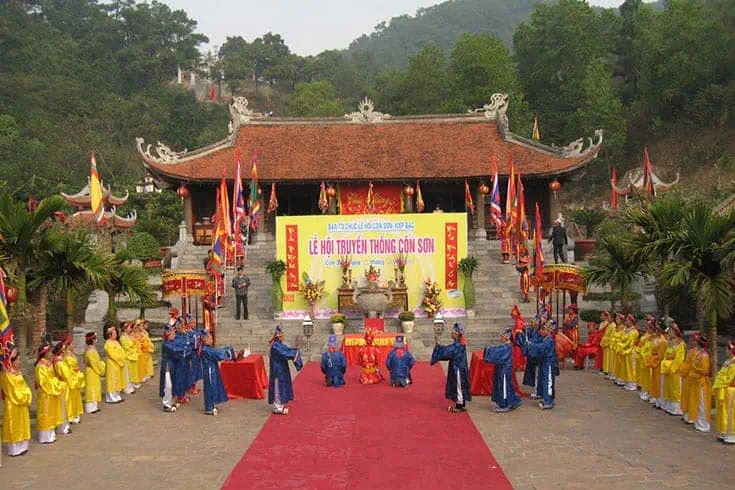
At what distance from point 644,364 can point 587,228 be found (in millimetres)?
16985

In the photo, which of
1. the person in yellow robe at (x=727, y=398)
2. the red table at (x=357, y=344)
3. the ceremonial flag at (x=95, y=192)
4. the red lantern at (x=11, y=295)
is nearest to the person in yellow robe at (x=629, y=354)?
the person in yellow robe at (x=727, y=398)

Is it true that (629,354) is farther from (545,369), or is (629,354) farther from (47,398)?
(47,398)

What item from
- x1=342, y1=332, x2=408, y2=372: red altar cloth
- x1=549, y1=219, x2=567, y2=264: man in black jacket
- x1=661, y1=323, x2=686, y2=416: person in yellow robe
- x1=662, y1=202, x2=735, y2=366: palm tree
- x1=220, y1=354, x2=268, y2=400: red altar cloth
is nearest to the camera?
x1=661, y1=323, x2=686, y2=416: person in yellow robe

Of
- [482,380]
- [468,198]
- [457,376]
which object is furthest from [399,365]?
[468,198]

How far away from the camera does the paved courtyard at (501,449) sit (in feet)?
24.9

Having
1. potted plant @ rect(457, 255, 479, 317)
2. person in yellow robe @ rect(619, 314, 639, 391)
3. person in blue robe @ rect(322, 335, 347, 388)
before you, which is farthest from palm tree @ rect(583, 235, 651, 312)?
person in blue robe @ rect(322, 335, 347, 388)

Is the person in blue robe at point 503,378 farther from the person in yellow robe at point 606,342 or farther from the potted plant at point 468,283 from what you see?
the potted plant at point 468,283

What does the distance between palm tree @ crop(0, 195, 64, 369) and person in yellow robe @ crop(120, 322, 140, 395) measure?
1.75m

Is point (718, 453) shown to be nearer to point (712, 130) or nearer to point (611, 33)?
point (712, 130)

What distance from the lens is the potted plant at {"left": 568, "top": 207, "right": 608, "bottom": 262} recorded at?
2469 centimetres

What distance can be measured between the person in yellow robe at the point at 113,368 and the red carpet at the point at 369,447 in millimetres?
3207

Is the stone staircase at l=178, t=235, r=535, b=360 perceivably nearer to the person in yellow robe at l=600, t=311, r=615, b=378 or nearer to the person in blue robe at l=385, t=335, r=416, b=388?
the person in blue robe at l=385, t=335, r=416, b=388

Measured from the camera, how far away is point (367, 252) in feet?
62.6

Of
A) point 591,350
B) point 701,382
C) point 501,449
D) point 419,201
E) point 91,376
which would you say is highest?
point 419,201
